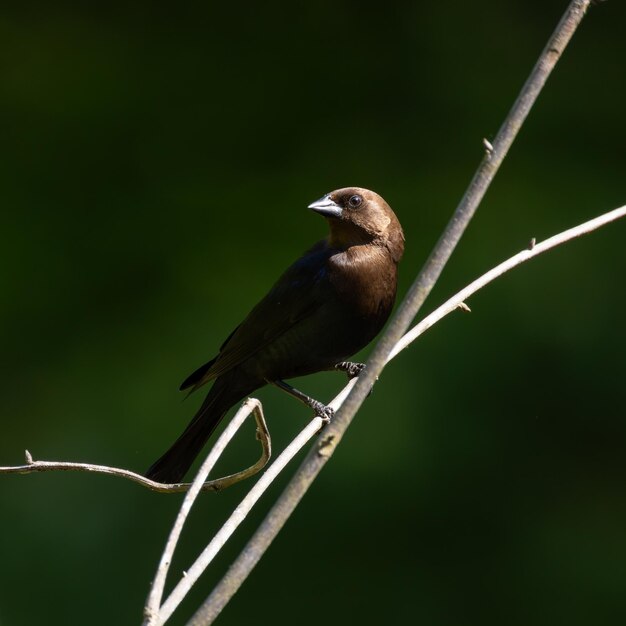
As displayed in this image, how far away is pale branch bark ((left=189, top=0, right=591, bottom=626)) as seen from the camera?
96 cm

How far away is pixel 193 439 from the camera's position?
2.66 meters

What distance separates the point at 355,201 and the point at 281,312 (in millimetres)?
335

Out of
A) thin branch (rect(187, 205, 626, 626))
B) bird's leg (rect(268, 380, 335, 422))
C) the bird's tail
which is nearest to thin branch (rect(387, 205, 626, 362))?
thin branch (rect(187, 205, 626, 626))

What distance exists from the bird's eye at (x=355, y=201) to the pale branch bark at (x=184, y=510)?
1231 mm

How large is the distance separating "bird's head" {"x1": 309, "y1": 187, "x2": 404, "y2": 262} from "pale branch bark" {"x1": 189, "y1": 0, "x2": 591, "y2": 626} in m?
1.44

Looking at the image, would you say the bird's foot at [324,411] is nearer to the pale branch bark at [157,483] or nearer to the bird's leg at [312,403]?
the bird's leg at [312,403]

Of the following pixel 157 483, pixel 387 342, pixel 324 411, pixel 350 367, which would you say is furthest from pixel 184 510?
pixel 350 367

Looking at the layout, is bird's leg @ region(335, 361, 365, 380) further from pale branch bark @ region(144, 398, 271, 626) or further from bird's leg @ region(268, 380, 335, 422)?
pale branch bark @ region(144, 398, 271, 626)

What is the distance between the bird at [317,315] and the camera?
251 cm

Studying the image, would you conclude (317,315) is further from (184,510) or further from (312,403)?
(184,510)

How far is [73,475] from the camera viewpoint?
3.86 metres

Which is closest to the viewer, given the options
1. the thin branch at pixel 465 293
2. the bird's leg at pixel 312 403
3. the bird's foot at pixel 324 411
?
the thin branch at pixel 465 293

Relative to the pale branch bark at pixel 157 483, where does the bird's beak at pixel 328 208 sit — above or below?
above

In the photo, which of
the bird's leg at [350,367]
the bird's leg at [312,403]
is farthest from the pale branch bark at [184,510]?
the bird's leg at [350,367]
